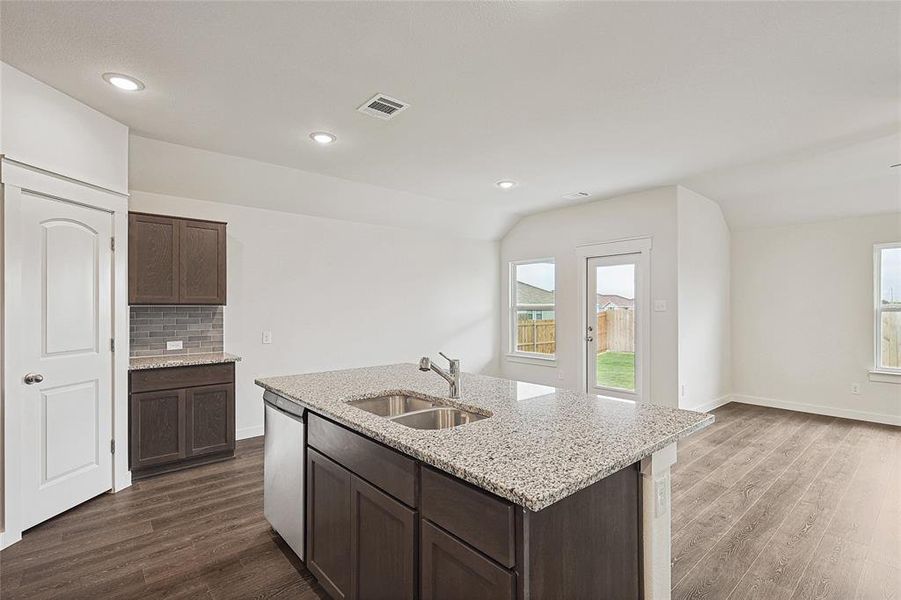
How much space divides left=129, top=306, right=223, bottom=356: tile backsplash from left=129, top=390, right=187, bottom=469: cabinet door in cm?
71

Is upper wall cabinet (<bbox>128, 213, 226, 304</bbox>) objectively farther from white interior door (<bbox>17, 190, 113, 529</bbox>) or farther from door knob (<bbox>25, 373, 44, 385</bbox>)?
door knob (<bbox>25, 373, 44, 385</bbox>)

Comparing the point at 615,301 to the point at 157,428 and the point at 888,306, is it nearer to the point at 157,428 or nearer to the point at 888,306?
the point at 888,306

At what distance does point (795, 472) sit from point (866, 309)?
2.84 m

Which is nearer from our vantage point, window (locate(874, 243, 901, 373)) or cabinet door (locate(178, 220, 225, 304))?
cabinet door (locate(178, 220, 225, 304))

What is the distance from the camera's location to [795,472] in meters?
3.57

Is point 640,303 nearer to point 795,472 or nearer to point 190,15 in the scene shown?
point 795,472

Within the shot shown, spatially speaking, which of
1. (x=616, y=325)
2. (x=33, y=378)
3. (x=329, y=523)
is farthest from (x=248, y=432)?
(x=616, y=325)

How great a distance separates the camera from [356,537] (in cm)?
179

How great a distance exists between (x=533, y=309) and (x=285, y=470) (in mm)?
5063

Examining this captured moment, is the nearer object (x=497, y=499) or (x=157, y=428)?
(x=497, y=499)

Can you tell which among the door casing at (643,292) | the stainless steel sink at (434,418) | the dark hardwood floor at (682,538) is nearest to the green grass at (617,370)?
the door casing at (643,292)

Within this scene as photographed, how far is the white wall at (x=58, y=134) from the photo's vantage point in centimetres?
250

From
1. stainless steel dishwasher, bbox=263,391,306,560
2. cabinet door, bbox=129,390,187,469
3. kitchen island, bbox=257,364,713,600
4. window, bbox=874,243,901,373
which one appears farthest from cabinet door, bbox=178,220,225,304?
window, bbox=874,243,901,373

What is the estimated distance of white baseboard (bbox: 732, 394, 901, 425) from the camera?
16.3ft
